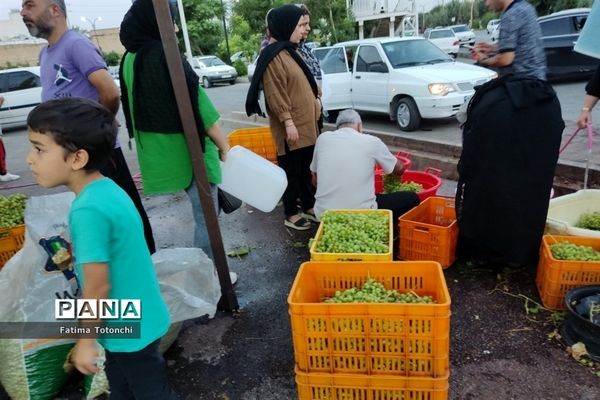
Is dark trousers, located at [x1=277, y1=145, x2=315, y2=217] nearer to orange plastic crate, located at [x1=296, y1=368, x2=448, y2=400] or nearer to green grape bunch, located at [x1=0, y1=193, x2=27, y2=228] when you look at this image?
green grape bunch, located at [x1=0, y1=193, x2=27, y2=228]

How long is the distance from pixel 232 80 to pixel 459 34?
47.5 feet

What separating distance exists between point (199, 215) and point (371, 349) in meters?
1.47

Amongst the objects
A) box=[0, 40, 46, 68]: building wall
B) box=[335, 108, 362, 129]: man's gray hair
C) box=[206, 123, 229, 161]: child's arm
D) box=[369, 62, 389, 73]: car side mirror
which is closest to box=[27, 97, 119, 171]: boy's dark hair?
box=[206, 123, 229, 161]: child's arm

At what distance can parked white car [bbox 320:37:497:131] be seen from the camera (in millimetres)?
7387

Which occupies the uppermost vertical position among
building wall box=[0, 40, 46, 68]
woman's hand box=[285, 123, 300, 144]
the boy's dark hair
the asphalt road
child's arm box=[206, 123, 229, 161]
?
building wall box=[0, 40, 46, 68]

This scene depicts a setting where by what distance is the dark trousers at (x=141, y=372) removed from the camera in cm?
167

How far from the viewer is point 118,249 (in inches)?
60.7

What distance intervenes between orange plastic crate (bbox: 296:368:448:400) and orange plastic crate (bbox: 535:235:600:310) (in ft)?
4.03

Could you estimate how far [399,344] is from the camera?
183 cm

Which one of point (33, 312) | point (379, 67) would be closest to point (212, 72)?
point (379, 67)

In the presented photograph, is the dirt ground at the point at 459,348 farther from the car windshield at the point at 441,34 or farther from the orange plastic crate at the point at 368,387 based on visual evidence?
the car windshield at the point at 441,34

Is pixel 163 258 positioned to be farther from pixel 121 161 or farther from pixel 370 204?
pixel 370 204

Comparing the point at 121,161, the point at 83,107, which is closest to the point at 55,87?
the point at 121,161

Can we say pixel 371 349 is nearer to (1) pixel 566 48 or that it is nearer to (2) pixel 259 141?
(2) pixel 259 141
